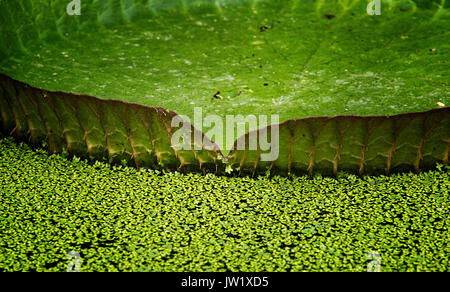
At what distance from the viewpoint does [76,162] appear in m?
1.61

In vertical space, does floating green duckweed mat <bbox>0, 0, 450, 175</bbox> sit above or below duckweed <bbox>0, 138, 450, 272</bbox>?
above

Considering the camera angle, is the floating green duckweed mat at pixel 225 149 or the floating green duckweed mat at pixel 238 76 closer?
the floating green duckweed mat at pixel 225 149

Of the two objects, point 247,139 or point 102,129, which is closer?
point 247,139

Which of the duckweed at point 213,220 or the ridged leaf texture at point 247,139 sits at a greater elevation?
the ridged leaf texture at point 247,139

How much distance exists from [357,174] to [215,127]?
43cm

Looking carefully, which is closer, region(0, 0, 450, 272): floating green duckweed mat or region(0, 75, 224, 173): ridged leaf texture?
region(0, 0, 450, 272): floating green duckweed mat

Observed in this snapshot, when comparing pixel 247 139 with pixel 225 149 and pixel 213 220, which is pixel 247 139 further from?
pixel 213 220

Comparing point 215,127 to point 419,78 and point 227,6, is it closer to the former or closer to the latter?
point 419,78

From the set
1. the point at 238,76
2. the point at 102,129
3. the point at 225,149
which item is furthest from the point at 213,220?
the point at 238,76

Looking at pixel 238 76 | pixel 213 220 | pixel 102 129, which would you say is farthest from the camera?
pixel 238 76

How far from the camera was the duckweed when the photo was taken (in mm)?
1220

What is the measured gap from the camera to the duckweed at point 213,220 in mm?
1220

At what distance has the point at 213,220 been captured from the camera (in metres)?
1.36

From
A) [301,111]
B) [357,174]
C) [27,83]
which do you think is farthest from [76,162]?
[357,174]
